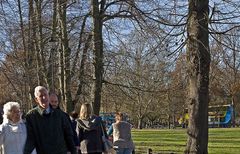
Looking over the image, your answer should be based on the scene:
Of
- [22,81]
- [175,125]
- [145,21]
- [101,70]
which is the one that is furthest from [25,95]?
[175,125]

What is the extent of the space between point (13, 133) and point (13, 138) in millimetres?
79

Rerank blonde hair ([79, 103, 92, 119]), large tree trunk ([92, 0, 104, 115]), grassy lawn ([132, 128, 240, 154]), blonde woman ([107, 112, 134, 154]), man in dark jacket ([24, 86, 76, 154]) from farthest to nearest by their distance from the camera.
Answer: grassy lawn ([132, 128, 240, 154]) → large tree trunk ([92, 0, 104, 115]) → blonde woman ([107, 112, 134, 154]) → blonde hair ([79, 103, 92, 119]) → man in dark jacket ([24, 86, 76, 154])

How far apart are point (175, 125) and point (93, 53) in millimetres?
71960

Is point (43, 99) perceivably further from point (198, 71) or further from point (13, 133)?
Answer: point (198, 71)

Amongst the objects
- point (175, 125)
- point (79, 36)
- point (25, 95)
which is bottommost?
point (175, 125)

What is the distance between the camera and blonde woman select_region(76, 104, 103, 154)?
10859 mm

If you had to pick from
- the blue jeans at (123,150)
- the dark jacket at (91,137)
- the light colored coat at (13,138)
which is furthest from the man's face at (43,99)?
the blue jeans at (123,150)

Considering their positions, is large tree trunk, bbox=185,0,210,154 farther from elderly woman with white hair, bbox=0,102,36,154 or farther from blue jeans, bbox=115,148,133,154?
elderly woman with white hair, bbox=0,102,36,154

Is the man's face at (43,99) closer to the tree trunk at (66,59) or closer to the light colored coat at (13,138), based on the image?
the light colored coat at (13,138)

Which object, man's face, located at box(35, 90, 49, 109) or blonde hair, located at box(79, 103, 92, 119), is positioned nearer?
man's face, located at box(35, 90, 49, 109)

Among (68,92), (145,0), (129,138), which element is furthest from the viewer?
(68,92)

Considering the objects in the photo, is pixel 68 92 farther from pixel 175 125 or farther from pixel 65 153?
pixel 175 125

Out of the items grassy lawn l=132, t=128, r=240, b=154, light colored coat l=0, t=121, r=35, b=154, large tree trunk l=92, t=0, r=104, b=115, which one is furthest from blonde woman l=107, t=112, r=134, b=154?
light colored coat l=0, t=121, r=35, b=154

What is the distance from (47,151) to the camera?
7477mm
